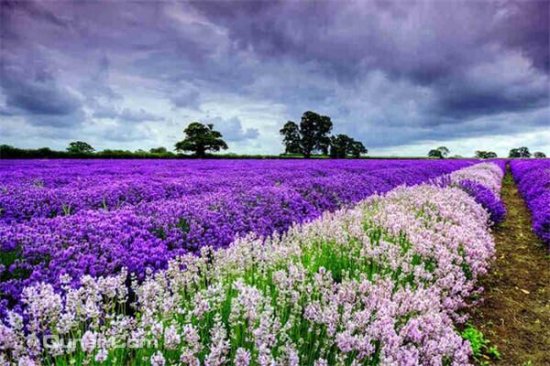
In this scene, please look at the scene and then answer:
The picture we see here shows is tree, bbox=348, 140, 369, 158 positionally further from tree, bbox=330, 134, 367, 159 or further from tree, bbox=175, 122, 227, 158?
tree, bbox=175, 122, 227, 158

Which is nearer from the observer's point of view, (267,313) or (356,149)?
(267,313)

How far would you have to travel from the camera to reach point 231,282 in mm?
3070

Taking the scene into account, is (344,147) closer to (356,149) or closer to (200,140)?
(356,149)

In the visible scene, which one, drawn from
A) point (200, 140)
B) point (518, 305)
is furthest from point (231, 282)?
point (200, 140)

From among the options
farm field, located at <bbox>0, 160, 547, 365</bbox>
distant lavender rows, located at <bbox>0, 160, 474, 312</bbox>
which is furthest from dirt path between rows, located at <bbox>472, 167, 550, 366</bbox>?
distant lavender rows, located at <bbox>0, 160, 474, 312</bbox>

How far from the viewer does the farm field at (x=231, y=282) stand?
1.97 m

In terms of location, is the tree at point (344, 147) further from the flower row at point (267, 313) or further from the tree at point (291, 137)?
the flower row at point (267, 313)

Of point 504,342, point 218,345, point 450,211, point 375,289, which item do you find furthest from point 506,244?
point 218,345

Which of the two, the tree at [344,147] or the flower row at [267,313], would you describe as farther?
the tree at [344,147]

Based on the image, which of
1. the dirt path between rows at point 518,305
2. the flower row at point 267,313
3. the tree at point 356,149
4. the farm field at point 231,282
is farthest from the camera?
the tree at point 356,149

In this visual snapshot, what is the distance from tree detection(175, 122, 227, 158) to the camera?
186ft

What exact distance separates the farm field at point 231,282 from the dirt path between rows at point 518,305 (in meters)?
0.36

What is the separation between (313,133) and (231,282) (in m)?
58.1

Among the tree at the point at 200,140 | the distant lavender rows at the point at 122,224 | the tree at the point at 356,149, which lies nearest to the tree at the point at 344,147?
the tree at the point at 356,149
